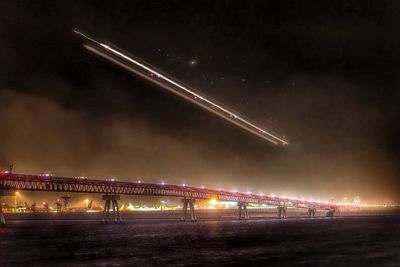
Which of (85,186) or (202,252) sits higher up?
(85,186)

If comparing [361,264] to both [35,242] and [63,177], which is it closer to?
[35,242]

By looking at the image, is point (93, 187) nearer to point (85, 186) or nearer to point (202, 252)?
point (85, 186)

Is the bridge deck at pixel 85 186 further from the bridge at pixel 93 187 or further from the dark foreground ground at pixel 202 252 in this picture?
the dark foreground ground at pixel 202 252

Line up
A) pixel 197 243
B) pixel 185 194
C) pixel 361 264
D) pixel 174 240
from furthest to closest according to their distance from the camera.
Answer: pixel 185 194, pixel 174 240, pixel 197 243, pixel 361 264

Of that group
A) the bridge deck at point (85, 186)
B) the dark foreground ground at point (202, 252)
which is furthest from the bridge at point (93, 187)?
the dark foreground ground at point (202, 252)

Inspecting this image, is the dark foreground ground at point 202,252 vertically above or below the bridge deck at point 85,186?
below

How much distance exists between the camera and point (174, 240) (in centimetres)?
10344

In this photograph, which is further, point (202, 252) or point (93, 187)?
point (93, 187)

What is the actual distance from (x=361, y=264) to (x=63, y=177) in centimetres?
11304

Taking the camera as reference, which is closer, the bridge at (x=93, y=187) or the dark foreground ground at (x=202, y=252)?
the dark foreground ground at (x=202, y=252)

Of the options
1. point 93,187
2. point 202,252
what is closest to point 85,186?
point 93,187

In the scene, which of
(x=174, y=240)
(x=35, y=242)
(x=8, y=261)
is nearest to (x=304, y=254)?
(x=174, y=240)

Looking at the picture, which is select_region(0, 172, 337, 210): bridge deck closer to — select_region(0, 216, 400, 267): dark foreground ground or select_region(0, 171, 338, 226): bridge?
select_region(0, 171, 338, 226): bridge

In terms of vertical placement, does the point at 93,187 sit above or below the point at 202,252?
above
